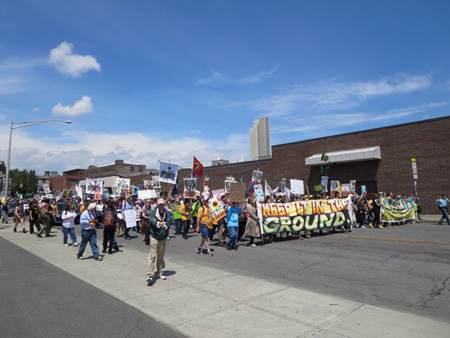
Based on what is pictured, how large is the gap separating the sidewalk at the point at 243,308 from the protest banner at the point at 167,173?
940 cm

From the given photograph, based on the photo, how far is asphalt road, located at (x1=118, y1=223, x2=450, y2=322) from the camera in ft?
18.6

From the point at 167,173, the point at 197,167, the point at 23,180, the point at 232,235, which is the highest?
the point at 23,180

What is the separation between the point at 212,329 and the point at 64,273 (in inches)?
196

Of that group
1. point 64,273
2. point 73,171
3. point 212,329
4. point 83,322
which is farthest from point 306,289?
point 73,171

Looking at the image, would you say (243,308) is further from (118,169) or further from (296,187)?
(118,169)

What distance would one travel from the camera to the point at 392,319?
4520mm

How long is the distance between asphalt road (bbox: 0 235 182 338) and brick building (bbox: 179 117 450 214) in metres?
23.8

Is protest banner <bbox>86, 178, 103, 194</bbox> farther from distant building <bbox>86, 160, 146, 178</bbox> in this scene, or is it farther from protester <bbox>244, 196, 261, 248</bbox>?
distant building <bbox>86, 160, 146, 178</bbox>

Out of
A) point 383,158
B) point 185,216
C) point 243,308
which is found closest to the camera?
point 243,308

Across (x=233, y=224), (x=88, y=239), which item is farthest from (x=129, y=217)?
(x=233, y=224)

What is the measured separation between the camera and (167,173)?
56.4ft

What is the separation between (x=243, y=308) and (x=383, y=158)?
24.1 metres

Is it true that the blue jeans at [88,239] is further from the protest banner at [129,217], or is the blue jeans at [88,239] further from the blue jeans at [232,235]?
the protest banner at [129,217]

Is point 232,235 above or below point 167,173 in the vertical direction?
below
